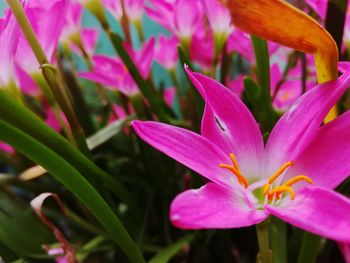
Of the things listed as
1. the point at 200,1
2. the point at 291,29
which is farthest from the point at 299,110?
the point at 200,1

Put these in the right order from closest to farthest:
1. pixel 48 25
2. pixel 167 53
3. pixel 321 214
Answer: pixel 321 214, pixel 48 25, pixel 167 53

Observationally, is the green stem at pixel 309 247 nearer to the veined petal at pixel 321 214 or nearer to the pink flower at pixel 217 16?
the veined petal at pixel 321 214

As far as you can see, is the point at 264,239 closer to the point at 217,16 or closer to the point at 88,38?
the point at 217,16

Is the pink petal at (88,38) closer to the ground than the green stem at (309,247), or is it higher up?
higher up

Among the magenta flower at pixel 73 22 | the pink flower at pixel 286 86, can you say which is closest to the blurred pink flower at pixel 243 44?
the pink flower at pixel 286 86

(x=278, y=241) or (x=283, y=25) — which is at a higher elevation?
(x=283, y=25)

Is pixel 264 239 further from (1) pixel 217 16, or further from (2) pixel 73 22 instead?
(2) pixel 73 22

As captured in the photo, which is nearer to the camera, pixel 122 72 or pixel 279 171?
pixel 279 171

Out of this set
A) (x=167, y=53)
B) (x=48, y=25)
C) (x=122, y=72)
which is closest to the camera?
(x=48, y=25)

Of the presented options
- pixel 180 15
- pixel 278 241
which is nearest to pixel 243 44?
pixel 180 15
